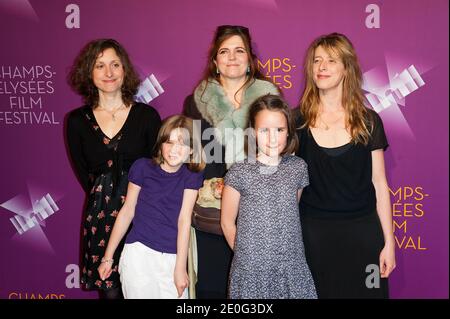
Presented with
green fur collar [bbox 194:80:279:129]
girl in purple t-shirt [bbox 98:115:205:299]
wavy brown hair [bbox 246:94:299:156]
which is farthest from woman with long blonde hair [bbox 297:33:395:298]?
girl in purple t-shirt [bbox 98:115:205:299]

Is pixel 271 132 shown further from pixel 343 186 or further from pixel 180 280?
pixel 180 280

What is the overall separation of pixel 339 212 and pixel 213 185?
647 millimetres

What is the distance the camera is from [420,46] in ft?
10.2

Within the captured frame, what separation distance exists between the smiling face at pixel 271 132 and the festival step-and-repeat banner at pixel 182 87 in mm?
879

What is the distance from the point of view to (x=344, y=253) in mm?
2539

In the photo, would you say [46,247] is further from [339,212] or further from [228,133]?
[339,212]

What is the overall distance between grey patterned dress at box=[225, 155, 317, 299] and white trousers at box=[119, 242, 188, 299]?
0.32 metres

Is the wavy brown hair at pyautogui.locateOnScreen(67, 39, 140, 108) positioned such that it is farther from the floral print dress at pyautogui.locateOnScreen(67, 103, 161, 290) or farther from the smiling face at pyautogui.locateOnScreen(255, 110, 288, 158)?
the smiling face at pyautogui.locateOnScreen(255, 110, 288, 158)

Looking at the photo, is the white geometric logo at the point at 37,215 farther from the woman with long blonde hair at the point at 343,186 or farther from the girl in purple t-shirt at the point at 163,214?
the woman with long blonde hair at the point at 343,186

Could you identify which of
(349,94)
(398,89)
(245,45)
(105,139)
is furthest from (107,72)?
(398,89)

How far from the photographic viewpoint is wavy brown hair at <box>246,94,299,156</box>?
2422 millimetres

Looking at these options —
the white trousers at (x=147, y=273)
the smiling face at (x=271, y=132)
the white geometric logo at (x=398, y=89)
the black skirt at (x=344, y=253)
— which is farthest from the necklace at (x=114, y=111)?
the white geometric logo at (x=398, y=89)

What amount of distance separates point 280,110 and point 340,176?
0.43 metres

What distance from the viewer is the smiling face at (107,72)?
2.75 m
